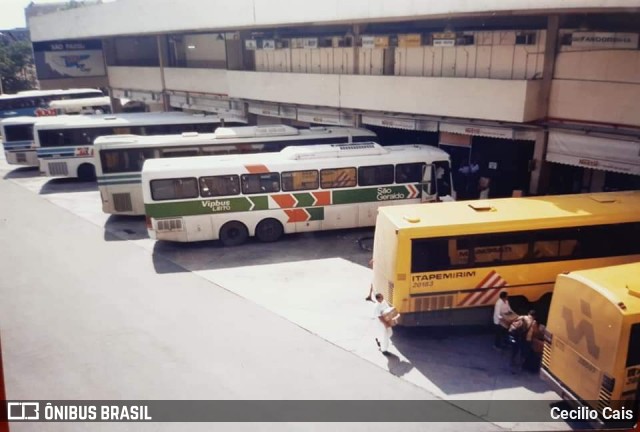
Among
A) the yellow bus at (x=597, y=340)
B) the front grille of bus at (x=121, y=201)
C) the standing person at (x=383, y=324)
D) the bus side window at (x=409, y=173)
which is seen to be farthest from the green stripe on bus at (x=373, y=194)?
the yellow bus at (x=597, y=340)

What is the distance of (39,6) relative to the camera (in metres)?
90.9

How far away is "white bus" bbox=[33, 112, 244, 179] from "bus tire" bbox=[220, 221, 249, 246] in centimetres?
976

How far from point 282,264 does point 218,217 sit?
290cm

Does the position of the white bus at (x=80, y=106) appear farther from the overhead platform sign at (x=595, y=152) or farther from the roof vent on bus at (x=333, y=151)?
the overhead platform sign at (x=595, y=152)

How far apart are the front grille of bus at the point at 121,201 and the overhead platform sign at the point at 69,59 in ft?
90.8

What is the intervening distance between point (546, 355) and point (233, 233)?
1092cm

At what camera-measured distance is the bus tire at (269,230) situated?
17281 mm

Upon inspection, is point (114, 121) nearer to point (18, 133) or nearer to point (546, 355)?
point (18, 133)

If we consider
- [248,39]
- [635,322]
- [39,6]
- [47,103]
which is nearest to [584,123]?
[635,322]

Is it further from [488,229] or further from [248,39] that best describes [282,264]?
[248,39]

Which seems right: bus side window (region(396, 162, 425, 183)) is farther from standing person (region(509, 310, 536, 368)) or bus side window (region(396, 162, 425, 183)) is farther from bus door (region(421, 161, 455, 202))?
standing person (region(509, 310, 536, 368))

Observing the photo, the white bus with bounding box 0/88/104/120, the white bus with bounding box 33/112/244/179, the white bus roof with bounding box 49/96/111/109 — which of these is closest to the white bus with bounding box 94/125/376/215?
the white bus with bounding box 33/112/244/179

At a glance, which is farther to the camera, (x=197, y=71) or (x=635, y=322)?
(x=197, y=71)

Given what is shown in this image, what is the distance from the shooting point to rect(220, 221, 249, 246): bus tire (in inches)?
672
